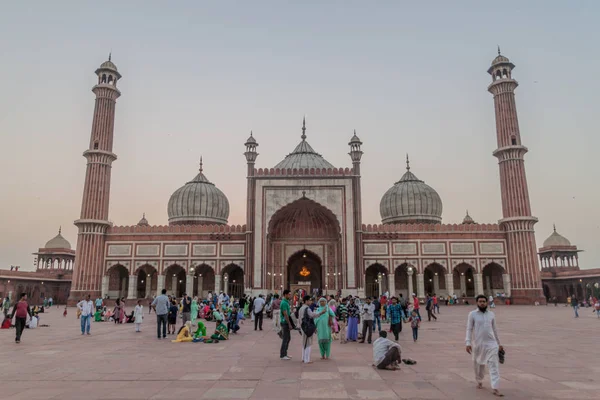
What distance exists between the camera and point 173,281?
41125 millimetres

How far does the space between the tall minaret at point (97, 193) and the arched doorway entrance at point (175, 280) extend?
5.86 meters

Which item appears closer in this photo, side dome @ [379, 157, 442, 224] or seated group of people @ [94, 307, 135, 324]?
seated group of people @ [94, 307, 135, 324]

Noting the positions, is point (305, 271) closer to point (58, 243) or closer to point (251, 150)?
point (251, 150)

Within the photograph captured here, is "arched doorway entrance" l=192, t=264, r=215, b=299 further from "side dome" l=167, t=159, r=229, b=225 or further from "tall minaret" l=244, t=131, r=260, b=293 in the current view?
"side dome" l=167, t=159, r=229, b=225

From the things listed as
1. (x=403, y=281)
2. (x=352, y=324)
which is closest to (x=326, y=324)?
(x=352, y=324)

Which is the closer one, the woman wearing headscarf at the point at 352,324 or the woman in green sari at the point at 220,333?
the woman wearing headscarf at the point at 352,324

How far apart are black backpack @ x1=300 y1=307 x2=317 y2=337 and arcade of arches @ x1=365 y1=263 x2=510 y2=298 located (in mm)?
30724

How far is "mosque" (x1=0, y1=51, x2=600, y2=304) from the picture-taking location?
3753 cm

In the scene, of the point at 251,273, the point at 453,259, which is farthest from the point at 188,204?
the point at 453,259

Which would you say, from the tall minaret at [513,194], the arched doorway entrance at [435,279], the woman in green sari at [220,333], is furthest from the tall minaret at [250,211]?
the woman in green sari at [220,333]

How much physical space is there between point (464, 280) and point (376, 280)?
8316 millimetres

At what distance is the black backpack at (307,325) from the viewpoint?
8.98 meters

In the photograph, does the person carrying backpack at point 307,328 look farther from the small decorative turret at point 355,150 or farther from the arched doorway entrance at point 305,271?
the arched doorway entrance at point 305,271

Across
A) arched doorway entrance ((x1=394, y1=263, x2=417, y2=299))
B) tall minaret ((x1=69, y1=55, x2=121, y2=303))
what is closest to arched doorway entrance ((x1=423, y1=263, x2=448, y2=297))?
arched doorway entrance ((x1=394, y1=263, x2=417, y2=299))
